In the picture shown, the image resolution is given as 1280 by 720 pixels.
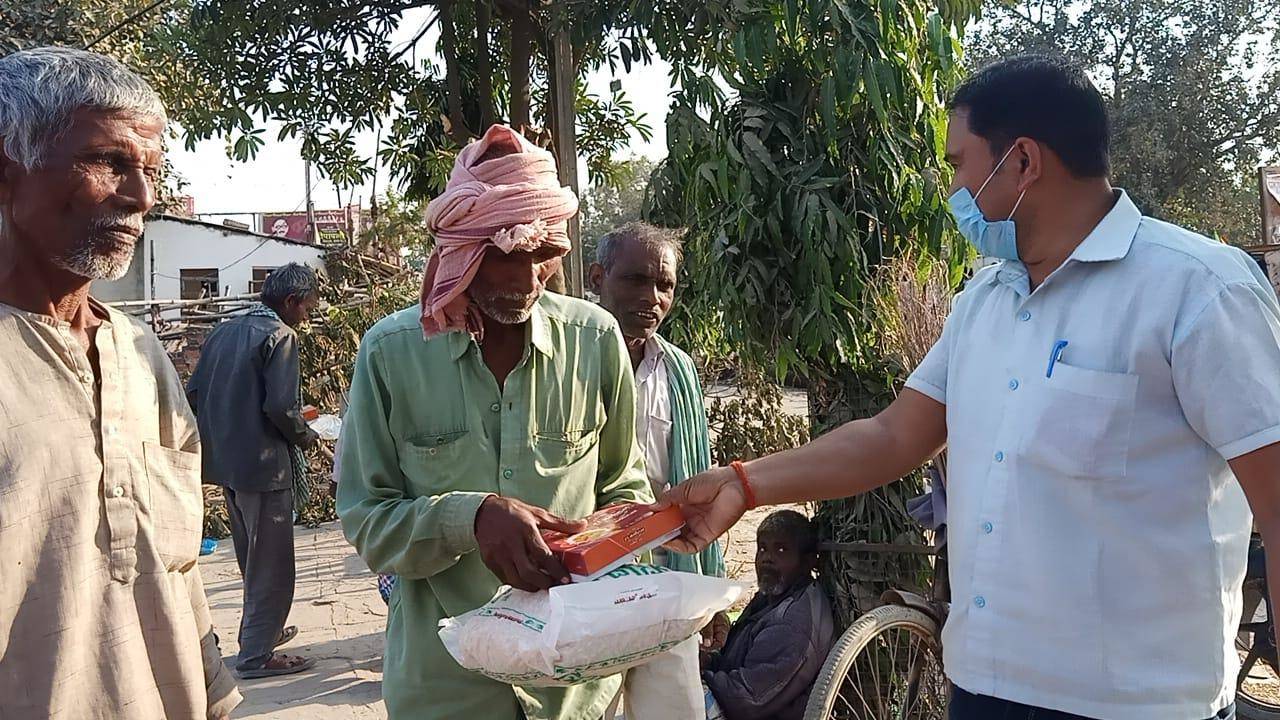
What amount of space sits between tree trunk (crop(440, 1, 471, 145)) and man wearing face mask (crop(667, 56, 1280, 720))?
474 cm

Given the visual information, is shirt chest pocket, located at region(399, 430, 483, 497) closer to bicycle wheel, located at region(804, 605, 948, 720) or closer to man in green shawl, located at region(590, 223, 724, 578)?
man in green shawl, located at region(590, 223, 724, 578)

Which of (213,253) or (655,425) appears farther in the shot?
(213,253)

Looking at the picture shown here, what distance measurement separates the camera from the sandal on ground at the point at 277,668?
5.54 m

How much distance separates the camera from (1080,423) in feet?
5.81

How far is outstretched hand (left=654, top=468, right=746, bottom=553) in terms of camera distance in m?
2.28

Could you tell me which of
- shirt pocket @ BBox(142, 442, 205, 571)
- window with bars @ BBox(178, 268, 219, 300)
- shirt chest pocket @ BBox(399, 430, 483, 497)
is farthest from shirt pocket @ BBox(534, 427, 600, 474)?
window with bars @ BBox(178, 268, 219, 300)

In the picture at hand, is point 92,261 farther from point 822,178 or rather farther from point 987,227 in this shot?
point 822,178

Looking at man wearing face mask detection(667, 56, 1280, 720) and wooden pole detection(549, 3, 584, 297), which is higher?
wooden pole detection(549, 3, 584, 297)

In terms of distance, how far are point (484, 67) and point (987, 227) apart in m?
4.78

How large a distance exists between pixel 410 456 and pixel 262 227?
3540 cm

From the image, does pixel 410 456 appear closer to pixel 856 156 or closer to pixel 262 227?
pixel 856 156

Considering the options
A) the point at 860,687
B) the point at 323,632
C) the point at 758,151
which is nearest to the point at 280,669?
the point at 323,632

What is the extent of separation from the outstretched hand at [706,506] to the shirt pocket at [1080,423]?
686mm

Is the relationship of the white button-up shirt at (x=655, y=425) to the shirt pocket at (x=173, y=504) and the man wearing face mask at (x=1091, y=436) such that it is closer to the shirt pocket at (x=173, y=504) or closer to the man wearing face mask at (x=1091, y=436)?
the man wearing face mask at (x=1091, y=436)
